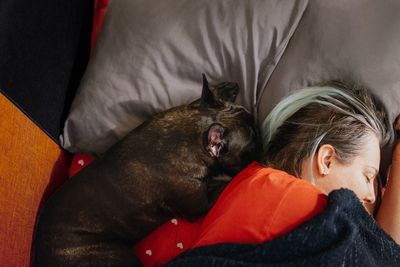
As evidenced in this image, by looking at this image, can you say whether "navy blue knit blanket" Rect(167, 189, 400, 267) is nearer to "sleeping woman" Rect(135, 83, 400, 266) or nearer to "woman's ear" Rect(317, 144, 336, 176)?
"sleeping woman" Rect(135, 83, 400, 266)

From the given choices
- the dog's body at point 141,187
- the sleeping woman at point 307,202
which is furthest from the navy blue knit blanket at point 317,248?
the dog's body at point 141,187

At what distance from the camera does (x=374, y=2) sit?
4.19 feet

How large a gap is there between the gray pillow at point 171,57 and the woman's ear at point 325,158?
0.27 metres

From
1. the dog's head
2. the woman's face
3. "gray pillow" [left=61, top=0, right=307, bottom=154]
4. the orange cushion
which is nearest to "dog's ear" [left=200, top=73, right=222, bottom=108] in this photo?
the dog's head

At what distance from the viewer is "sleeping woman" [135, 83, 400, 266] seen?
40.0 inches

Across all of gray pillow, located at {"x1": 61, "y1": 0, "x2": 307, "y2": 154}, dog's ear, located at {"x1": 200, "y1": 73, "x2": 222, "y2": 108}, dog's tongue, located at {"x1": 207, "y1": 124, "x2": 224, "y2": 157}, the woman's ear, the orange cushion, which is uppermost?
gray pillow, located at {"x1": 61, "y1": 0, "x2": 307, "y2": 154}

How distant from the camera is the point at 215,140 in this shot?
4.17 ft

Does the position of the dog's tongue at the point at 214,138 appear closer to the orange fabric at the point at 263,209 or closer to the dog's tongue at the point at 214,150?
Answer: the dog's tongue at the point at 214,150

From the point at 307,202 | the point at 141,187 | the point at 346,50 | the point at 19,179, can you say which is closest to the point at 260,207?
the point at 307,202

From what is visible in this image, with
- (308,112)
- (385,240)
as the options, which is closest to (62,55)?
(308,112)

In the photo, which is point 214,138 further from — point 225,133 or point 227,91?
point 227,91

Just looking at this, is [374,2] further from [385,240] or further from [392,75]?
[385,240]

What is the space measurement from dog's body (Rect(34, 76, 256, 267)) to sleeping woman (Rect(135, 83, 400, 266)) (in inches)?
2.5

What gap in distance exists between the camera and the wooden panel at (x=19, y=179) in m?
1.24
